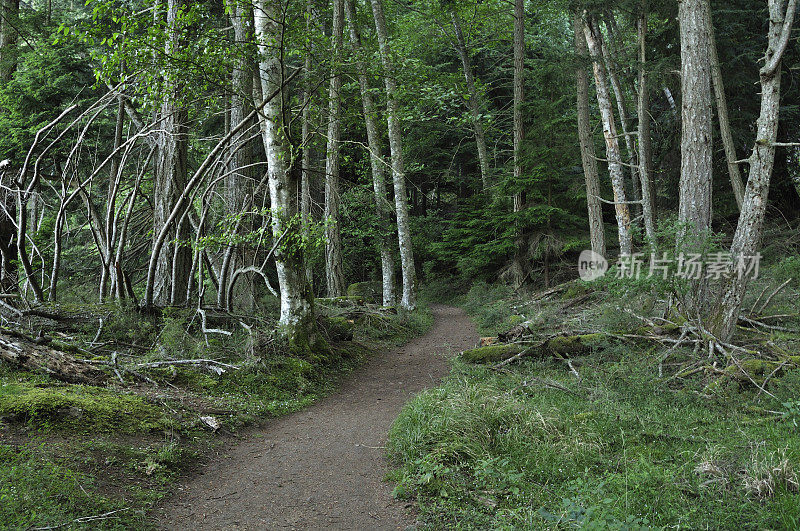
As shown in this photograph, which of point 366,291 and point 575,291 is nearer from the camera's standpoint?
point 575,291

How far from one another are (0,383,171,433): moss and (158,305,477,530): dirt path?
0.91 m

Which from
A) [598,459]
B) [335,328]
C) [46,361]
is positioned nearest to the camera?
[598,459]

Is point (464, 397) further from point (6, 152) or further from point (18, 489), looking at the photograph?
point (6, 152)

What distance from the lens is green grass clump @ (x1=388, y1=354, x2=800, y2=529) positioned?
3648 millimetres

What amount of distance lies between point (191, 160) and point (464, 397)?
12.8 meters

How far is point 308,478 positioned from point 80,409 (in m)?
2.26

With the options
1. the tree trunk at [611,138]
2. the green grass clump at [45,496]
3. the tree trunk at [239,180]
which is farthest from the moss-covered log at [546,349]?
the green grass clump at [45,496]

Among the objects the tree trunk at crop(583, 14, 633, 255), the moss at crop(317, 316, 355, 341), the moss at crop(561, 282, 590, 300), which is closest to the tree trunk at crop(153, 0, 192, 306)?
the moss at crop(317, 316, 355, 341)

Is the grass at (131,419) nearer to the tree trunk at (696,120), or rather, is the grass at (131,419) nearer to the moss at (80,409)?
the moss at (80,409)

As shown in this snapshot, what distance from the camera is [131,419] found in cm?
516

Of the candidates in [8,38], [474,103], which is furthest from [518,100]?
[8,38]

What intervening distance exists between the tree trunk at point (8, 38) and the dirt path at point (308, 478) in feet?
37.9

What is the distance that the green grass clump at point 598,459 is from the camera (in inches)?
144

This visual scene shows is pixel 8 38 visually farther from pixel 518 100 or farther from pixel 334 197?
pixel 518 100
